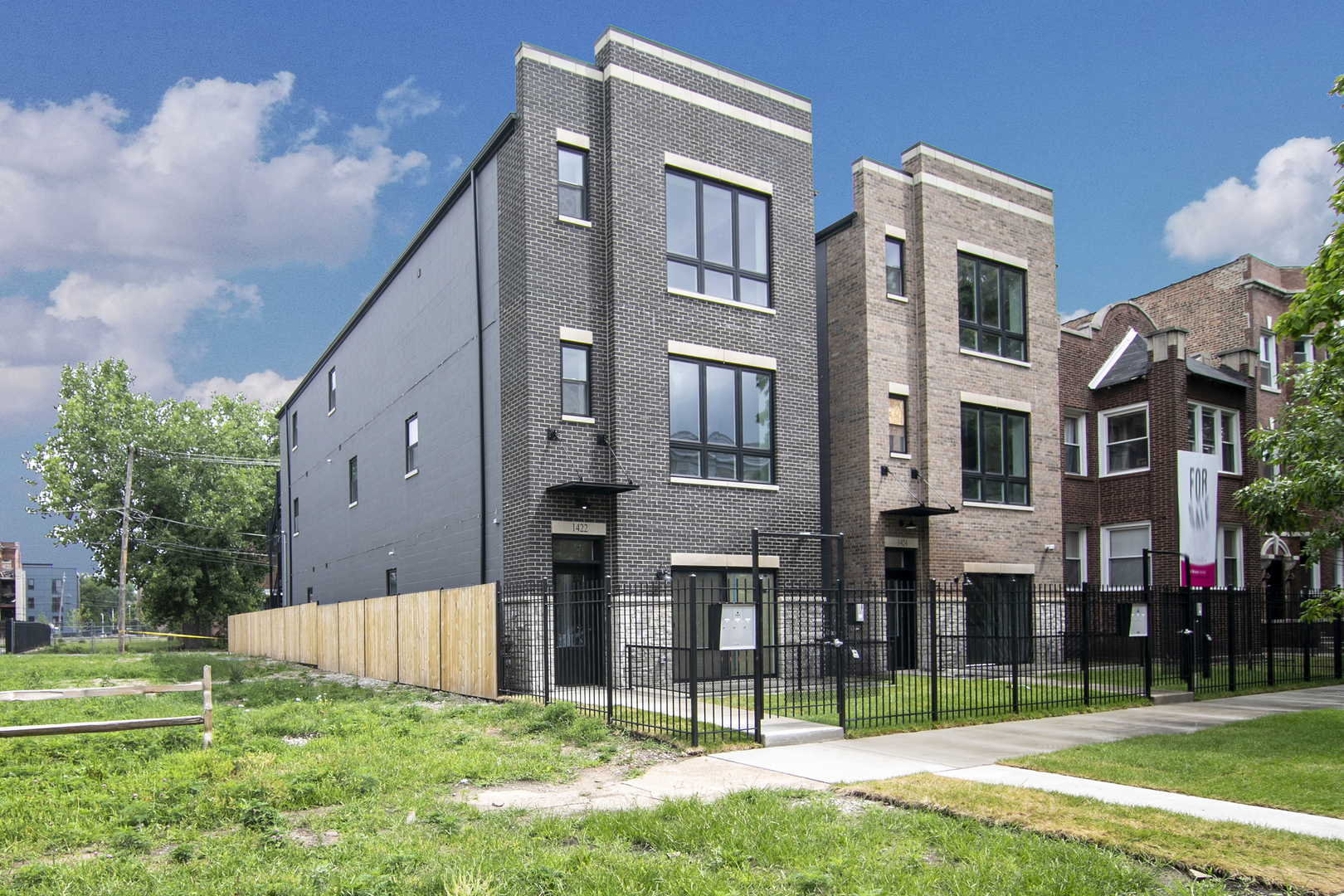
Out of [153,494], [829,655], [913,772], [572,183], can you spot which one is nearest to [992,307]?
[829,655]

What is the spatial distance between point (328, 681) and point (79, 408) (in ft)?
132

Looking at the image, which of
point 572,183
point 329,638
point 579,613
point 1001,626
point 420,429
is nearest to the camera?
point 579,613

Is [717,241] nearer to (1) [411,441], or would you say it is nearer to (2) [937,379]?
(2) [937,379]

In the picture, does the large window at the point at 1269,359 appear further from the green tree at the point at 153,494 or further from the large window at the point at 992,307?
the green tree at the point at 153,494

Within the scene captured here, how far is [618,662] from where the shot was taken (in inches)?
657

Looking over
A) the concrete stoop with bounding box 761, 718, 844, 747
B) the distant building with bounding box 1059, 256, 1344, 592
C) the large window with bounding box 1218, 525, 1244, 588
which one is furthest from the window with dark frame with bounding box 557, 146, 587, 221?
the large window with bounding box 1218, 525, 1244, 588

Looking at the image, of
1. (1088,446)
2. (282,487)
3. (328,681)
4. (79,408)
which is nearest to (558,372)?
(328,681)

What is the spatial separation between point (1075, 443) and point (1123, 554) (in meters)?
3.25

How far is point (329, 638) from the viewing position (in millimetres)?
26094

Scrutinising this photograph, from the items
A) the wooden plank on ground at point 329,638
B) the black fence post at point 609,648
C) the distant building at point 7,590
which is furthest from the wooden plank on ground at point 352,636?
the distant building at point 7,590

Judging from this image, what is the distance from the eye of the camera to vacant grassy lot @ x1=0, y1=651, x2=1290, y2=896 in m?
5.98

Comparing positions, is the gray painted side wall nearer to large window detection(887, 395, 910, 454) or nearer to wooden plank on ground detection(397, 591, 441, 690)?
wooden plank on ground detection(397, 591, 441, 690)

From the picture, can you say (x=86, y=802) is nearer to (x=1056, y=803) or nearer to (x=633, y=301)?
(x=1056, y=803)

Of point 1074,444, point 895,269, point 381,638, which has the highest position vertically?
point 895,269
